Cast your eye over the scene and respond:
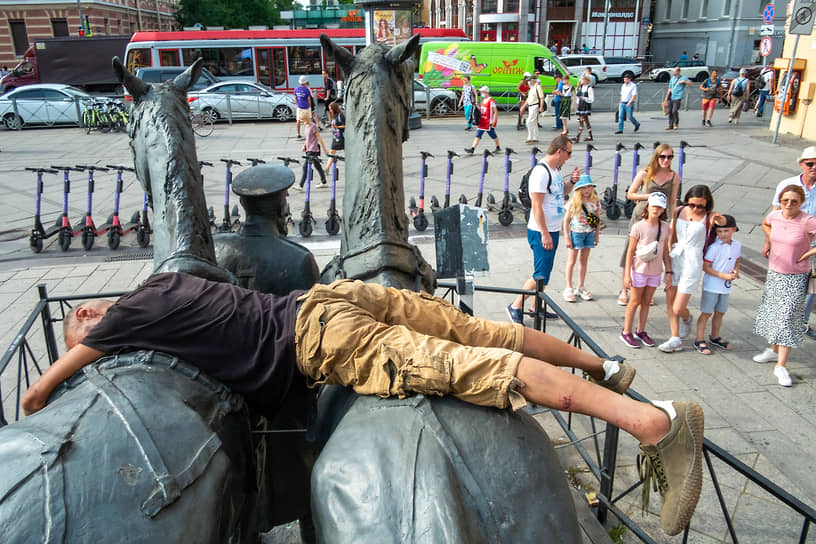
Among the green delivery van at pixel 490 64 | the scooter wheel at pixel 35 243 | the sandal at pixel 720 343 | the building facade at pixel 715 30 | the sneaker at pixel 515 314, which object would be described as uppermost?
the building facade at pixel 715 30

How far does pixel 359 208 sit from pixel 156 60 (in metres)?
25.5

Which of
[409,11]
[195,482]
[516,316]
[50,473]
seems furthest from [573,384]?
[409,11]

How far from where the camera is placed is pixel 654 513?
4043 millimetres

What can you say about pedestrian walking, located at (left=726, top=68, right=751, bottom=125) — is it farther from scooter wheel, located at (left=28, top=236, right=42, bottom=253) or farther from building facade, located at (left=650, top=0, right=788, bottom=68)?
scooter wheel, located at (left=28, top=236, right=42, bottom=253)

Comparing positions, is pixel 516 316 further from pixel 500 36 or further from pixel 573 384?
pixel 500 36

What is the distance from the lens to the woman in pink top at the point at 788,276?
5527 mm

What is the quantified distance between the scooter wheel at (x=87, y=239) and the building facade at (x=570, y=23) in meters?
37.1

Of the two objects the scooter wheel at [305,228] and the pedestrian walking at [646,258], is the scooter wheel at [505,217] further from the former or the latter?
the pedestrian walking at [646,258]

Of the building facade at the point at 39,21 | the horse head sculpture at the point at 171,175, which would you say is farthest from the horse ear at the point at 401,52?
the building facade at the point at 39,21

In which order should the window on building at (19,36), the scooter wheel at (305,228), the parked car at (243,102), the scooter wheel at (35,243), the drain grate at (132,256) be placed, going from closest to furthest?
the drain grate at (132,256) < the scooter wheel at (35,243) < the scooter wheel at (305,228) < the parked car at (243,102) < the window on building at (19,36)

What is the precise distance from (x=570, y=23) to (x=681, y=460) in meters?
45.6

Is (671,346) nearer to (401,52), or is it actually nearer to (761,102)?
(401,52)

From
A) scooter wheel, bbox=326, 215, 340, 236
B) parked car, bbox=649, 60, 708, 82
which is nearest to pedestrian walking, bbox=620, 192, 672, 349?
scooter wheel, bbox=326, 215, 340, 236

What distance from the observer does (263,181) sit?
3852mm
